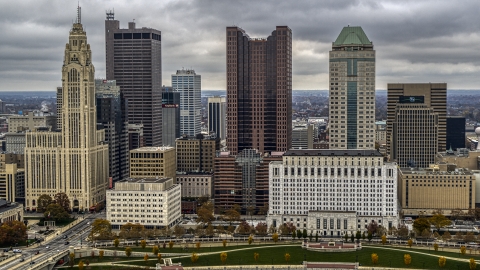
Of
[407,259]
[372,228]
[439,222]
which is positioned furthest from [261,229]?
[439,222]

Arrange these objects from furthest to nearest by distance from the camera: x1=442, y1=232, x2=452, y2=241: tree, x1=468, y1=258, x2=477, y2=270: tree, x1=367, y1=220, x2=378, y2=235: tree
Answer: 1. x1=367, y1=220, x2=378, y2=235: tree
2. x1=442, y1=232, x2=452, y2=241: tree
3. x1=468, y1=258, x2=477, y2=270: tree

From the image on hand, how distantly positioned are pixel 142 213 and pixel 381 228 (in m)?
52.0

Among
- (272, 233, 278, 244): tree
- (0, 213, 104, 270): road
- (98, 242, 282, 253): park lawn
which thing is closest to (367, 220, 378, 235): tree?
(272, 233, 278, 244): tree

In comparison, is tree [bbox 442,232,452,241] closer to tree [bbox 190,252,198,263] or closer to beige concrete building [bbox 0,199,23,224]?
tree [bbox 190,252,198,263]

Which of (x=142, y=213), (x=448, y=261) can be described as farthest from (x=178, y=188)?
(x=448, y=261)

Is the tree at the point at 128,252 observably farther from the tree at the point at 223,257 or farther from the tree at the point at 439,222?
the tree at the point at 439,222

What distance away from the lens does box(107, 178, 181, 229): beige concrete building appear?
18412 cm

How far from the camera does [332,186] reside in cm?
18425

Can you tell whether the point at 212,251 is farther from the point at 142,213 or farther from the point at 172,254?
the point at 142,213

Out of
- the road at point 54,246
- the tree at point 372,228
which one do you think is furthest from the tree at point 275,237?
the road at point 54,246

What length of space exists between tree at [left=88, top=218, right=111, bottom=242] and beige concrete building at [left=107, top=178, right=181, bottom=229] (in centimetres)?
959

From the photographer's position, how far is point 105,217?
198875mm

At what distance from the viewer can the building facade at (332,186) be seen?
182 meters

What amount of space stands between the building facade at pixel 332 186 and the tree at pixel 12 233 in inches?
2055
